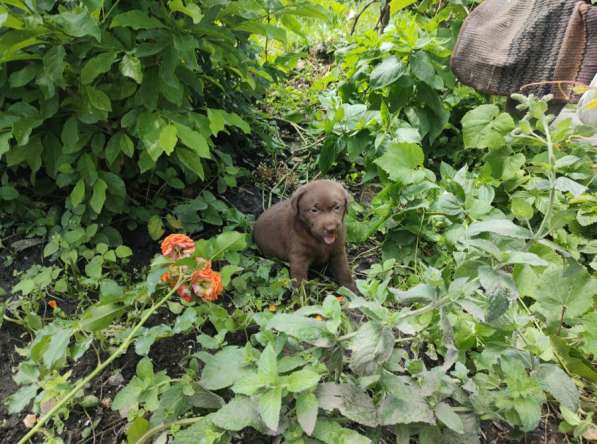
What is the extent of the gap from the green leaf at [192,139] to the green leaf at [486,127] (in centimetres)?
163

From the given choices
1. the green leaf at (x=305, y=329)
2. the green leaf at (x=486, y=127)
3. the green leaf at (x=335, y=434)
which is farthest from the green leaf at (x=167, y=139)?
the green leaf at (x=486, y=127)

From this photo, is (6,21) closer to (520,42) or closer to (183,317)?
(183,317)

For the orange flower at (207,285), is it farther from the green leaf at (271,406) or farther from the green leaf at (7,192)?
the green leaf at (7,192)

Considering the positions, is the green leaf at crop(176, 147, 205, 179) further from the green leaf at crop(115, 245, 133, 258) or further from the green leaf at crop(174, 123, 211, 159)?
the green leaf at crop(115, 245, 133, 258)

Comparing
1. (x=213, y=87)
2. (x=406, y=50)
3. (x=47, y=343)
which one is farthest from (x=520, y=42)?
(x=47, y=343)

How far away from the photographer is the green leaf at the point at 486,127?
2738 mm

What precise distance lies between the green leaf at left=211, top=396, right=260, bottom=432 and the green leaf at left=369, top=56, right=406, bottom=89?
2.47 meters

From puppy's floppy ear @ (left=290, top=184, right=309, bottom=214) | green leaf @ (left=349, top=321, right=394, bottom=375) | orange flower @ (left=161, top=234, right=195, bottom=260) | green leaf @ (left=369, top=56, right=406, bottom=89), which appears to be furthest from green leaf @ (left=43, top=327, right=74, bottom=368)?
green leaf @ (left=369, top=56, right=406, bottom=89)

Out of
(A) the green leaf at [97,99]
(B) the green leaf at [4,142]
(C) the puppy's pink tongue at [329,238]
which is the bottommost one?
(C) the puppy's pink tongue at [329,238]

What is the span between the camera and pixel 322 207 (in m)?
2.60

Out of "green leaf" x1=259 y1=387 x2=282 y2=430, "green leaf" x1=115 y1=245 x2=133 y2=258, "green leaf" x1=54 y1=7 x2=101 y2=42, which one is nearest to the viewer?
"green leaf" x1=259 y1=387 x2=282 y2=430

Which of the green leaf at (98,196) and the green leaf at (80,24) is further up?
the green leaf at (80,24)

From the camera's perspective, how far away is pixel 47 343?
1.73 metres

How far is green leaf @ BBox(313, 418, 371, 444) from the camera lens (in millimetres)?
1509
